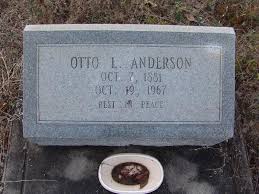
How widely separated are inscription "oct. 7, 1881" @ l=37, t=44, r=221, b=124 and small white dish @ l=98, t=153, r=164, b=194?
310 millimetres

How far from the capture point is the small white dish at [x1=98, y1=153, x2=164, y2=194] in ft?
8.67

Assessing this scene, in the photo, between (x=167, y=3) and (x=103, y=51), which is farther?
(x=167, y=3)

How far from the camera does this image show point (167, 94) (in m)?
2.51

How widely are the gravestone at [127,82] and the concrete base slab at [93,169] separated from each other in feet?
1.18

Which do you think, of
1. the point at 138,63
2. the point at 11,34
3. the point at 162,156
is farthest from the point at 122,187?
the point at 11,34

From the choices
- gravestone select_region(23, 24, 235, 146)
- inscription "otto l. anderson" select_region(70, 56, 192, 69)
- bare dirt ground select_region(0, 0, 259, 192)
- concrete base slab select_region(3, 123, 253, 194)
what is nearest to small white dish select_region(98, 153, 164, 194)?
concrete base slab select_region(3, 123, 253, 194)

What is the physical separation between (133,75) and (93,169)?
74 centimetres

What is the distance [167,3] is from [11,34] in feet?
4.13

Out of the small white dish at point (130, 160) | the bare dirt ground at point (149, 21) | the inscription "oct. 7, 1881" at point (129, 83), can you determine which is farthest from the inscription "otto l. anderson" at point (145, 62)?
the bare dirt ground at point (149, 21)

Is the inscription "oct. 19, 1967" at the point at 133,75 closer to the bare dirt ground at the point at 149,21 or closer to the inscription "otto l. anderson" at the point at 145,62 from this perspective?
the inscription "otto l. anderson" at the point at 145,62

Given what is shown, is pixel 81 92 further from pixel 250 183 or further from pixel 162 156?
pixel 250 183

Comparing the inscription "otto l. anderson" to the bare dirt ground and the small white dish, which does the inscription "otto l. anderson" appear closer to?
the small white dish

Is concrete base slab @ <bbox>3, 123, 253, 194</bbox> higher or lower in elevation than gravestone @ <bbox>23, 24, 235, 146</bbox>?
lower

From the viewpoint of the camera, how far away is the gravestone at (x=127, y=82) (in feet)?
8.11
